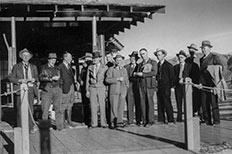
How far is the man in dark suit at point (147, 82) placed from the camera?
323 inches

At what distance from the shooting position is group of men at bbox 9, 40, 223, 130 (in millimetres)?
7973

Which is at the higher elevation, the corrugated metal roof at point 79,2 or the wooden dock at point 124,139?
the corrugated metal roof at point 79,2

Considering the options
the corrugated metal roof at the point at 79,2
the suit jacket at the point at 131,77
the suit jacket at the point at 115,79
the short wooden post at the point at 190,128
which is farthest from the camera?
the corrugated metal roof at the point at 79,2

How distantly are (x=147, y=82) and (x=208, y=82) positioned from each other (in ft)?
4.13

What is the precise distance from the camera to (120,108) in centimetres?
827

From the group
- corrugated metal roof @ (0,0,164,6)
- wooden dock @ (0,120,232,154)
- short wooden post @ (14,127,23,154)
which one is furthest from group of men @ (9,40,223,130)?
short wooden post @ (14,127,23,154)

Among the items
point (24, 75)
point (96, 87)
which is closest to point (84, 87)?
point (96, 87)

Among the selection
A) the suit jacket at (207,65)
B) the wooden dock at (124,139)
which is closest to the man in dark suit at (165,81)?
the wooden dock at (124,139)

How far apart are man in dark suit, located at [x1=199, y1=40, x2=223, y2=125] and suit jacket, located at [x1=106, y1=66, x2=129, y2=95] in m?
1.63

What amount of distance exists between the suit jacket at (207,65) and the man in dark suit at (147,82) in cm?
100

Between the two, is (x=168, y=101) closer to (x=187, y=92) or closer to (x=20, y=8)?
(x=187, y=92)

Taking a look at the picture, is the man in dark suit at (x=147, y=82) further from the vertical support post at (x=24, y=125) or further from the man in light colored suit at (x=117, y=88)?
the vertical support post at (x=24, y=125)

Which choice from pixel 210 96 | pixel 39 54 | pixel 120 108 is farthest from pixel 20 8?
pixel 39 54

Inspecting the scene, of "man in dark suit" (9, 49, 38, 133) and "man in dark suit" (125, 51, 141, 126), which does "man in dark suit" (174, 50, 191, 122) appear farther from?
"man in dark suit" (9, 49, 38, 133)
